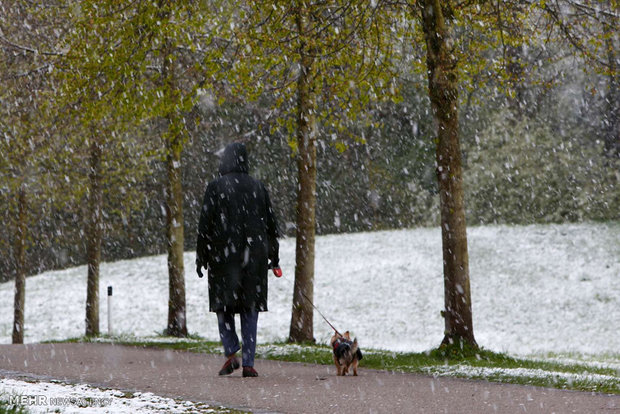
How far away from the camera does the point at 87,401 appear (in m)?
5.96

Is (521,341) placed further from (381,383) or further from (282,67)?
(381,383)

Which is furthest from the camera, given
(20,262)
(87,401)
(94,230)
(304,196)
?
(20,262)

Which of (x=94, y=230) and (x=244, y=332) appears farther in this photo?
(x=94, y=230)

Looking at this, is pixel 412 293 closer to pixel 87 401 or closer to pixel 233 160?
pixel 233 160

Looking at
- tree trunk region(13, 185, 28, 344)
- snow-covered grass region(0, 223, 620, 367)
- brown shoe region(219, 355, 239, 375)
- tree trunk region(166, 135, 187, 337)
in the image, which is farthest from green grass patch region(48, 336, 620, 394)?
snow-covered grass region(0, 223, 620, 367)

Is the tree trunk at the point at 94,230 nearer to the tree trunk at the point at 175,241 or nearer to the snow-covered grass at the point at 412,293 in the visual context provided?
the tree trunk at the point at 175,241

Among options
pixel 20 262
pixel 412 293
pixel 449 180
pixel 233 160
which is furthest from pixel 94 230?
pixel 233 160

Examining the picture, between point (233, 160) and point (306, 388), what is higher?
point (233, 160)

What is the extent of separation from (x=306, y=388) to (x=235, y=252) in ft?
4.99

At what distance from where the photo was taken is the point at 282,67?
41.5 feet

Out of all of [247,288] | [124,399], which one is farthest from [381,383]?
[124,399]

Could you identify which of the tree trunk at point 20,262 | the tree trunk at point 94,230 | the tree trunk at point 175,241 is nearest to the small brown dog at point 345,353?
the tree trunk at point 175,241

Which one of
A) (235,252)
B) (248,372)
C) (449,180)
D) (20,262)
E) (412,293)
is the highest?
(449,180)

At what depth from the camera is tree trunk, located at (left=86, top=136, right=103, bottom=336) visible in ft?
57.9
